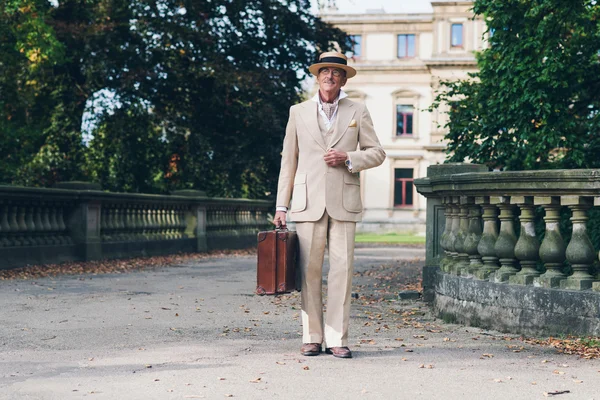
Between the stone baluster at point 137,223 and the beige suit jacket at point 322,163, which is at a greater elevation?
the beige suit jacket at point 322,163

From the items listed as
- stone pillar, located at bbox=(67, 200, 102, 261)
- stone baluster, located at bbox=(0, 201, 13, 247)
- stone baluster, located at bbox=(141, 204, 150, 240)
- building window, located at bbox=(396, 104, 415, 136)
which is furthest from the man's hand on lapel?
building window, located at bbox=(396, 104, 415, 136)

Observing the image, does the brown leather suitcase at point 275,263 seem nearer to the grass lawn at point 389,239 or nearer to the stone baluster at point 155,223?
the stone baluster at point 155,223

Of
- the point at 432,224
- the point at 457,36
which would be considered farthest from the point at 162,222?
the point at 457,36

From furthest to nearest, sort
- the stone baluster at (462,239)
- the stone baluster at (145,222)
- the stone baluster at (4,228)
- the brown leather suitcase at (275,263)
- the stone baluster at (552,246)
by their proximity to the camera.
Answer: the stone baluster at (145,222) < the stone baluster at (4,228) < the stone baluster at (462,239) < the stone baluster at (552,246) < the brown leather suitcase at (275,263)

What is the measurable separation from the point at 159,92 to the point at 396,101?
3419 centimetres

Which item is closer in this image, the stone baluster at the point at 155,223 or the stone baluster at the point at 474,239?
the stone baluster at the point at 474,239

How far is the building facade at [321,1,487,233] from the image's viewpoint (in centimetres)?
5847

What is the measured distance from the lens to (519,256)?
7.81 m

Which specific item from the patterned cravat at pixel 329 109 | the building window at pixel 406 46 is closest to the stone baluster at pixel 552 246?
the patterned cravat at pixel 329 109

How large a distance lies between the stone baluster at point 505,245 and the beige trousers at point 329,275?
5.92 feet

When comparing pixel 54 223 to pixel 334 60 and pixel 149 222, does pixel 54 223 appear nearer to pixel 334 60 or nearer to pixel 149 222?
pixel 149 222

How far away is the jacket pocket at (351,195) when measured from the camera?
6.68 meters

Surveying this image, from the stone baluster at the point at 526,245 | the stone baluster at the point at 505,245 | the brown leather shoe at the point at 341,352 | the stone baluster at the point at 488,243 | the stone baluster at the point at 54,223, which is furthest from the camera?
the stone baluster at the point at 54,223

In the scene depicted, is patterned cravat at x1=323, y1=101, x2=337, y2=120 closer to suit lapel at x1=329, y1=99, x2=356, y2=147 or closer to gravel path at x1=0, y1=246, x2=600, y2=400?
suit lapel at x1=329, y1=99, x2=356, y2=147
